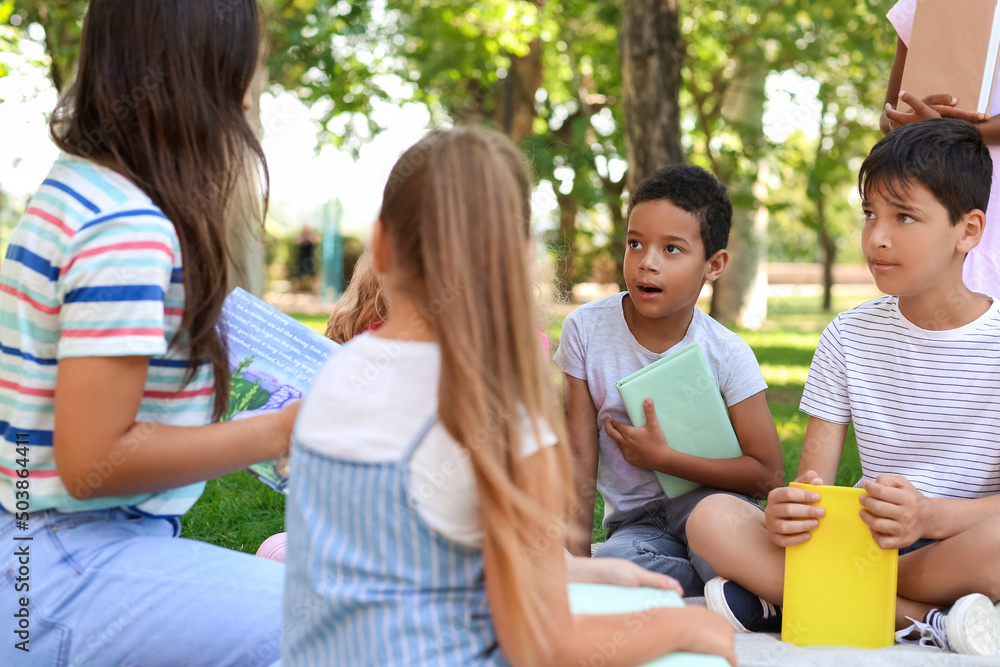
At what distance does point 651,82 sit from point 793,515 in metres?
5.06

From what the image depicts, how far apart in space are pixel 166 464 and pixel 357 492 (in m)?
0.42

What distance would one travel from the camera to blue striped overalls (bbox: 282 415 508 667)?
118 cm

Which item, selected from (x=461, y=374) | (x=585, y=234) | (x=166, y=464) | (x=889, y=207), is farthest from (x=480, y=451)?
(x=585, y=234)

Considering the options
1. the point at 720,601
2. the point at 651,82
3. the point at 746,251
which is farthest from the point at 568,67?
the point at 720,601

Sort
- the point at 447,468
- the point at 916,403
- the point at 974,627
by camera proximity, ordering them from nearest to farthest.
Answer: the point at 447,468
the point at 974,627
the point at 916,403

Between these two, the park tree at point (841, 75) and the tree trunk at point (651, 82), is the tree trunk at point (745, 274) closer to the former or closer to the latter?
the park tree at point (841, 75)

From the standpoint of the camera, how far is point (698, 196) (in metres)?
2.66

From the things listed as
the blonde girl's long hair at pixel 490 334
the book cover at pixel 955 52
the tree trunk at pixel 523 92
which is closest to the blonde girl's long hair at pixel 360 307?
the blonde girl's long hair at pixel 490 334

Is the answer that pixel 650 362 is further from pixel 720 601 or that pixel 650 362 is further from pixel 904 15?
pixel 904 15

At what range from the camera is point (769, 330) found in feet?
38.8

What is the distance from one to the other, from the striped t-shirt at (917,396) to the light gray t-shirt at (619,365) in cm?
22

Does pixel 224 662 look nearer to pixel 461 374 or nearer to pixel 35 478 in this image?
pixel 35 478

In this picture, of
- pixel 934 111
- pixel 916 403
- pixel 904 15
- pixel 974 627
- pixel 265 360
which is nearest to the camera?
pixel 265 360

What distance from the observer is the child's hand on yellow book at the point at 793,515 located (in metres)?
2.00
